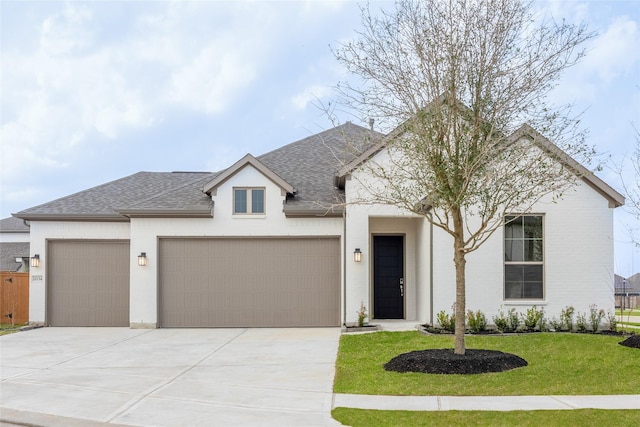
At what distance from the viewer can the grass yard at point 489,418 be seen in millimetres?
7441

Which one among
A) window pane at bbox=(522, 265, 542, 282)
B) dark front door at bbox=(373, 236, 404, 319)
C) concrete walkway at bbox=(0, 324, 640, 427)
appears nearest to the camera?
concrete walkway at bbox=(0, 324, 640, 427)

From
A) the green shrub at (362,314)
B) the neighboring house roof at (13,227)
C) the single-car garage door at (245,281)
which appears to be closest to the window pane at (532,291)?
the green shrub at (362,314)

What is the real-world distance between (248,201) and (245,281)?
227 centimetres

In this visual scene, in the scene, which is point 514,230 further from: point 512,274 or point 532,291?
point 532,291

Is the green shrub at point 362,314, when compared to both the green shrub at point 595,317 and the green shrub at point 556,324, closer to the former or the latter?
the green shrub at point 556,324

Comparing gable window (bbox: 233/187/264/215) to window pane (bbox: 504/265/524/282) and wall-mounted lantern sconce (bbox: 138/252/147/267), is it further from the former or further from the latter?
window pane (bbox: 504/265/524/282)

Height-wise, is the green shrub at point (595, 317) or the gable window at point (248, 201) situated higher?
the gable window at point (248, 201)

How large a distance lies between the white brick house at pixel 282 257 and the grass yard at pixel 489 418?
7.80 metres

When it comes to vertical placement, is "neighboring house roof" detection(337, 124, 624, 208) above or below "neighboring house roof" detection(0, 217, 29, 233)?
above

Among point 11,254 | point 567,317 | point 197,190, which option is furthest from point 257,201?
point 11,254

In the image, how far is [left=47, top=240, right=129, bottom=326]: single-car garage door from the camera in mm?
18547

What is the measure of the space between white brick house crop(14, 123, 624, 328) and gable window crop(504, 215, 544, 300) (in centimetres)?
3

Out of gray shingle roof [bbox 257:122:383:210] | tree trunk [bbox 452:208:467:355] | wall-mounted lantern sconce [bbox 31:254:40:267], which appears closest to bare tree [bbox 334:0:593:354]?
tree trunk [bbox 452:208:467:355]

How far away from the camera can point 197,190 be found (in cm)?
1900
